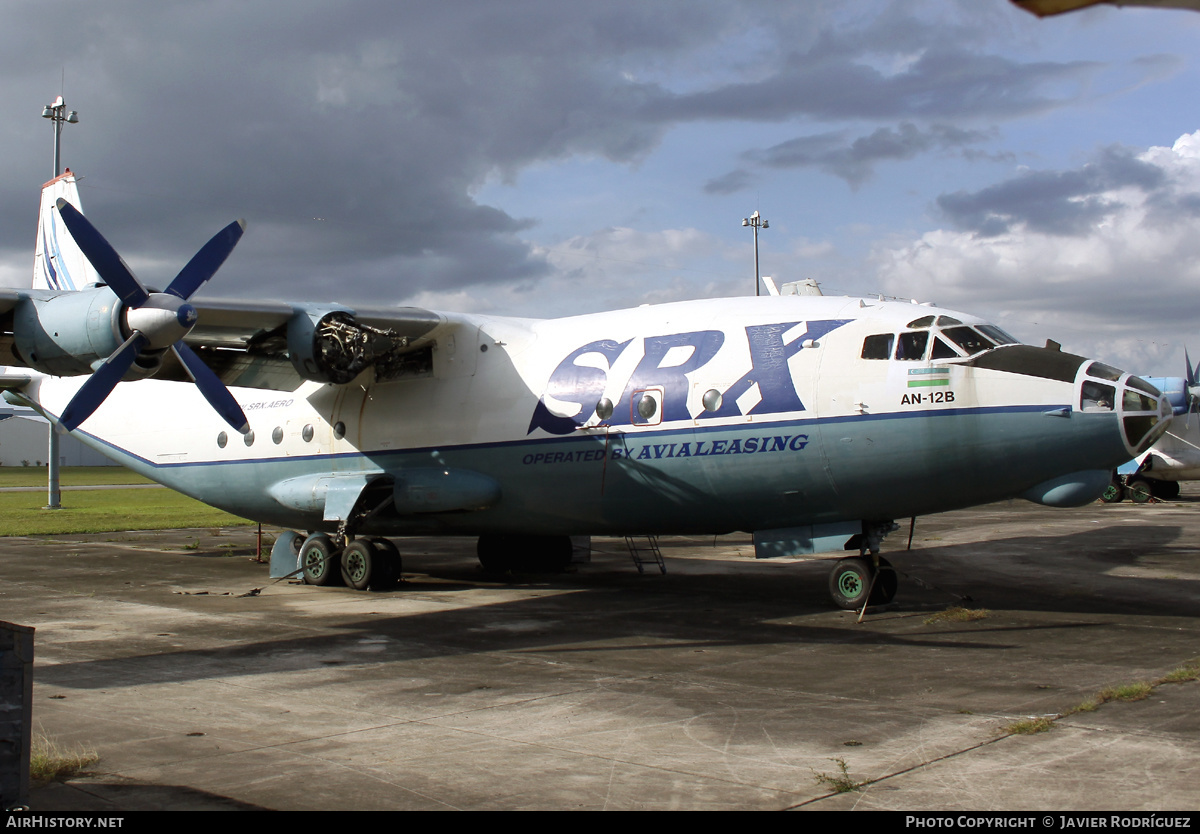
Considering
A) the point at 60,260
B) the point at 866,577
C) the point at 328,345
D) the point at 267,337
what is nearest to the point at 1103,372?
the point at 866,577

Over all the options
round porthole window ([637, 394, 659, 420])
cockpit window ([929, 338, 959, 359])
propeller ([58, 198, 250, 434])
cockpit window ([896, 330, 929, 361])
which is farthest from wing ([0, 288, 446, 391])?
cockpit window ([929, 338, 959, 359])

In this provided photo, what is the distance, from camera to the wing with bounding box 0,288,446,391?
41.4 ft

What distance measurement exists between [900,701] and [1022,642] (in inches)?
138

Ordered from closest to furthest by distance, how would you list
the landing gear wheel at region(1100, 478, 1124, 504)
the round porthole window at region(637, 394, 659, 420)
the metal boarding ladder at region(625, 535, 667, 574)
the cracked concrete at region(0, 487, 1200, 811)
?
the cracked concrete at region(0, 487, 1200, 811) → the round porthole window at region(637, 394, 659, 420) → the metal boarding ladder at region(625, 535, 667, 574) → the landing gear wheel at region(1100, 478, 1124, 504)

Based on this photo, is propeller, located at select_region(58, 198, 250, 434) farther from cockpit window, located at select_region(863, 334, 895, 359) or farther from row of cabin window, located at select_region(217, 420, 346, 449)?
cockpit window, located at select_region(863, 334, 895, 359)

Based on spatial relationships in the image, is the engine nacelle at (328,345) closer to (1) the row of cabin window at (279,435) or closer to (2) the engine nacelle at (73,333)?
(1) the row of cabin window at (279,435)

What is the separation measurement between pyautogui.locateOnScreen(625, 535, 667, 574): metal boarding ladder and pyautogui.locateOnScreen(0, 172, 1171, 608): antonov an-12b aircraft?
2.03 meters

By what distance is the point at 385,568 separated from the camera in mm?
16297

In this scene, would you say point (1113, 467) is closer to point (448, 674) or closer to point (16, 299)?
point (448, 674)

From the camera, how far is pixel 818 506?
12875mm

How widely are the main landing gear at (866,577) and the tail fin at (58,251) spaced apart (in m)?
15.7

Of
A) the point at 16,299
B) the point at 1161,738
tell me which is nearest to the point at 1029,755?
the point at 1161,738

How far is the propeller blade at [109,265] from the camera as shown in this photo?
12.2m

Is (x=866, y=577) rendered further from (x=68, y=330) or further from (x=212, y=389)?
(x=68, y=330)
